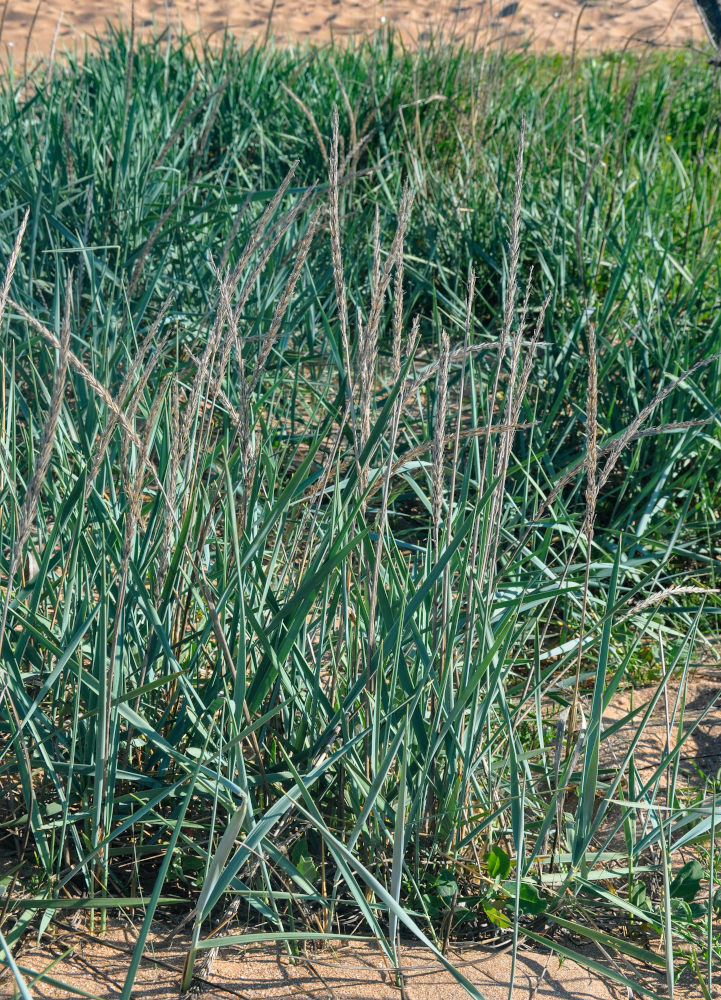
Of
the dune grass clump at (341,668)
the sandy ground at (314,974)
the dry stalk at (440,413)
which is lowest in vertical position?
the sandy ground at (314,974)

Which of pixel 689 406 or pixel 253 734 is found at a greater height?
pixel 689 406

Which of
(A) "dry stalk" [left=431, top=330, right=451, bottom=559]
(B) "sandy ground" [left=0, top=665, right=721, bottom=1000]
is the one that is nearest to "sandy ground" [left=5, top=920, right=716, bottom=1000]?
(B) "sandy ground" [left=0, top=665, right=721, bottom=1000]

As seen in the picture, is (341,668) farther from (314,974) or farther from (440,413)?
(440,413)

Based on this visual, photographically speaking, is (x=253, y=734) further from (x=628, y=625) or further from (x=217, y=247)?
(x=217, y=247)

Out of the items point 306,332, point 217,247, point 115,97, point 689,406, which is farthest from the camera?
point 115,97

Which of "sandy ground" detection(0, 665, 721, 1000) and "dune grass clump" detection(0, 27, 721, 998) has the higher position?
"dune grass clump" detection(0, 27, 721, 998)

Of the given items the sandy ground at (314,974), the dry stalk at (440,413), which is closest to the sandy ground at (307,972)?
the sandy ground at (314,974)

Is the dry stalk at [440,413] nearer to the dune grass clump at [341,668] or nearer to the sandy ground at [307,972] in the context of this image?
the dune grass clump at [341,668]

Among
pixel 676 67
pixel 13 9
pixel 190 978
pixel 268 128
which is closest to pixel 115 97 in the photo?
pixel 268 128

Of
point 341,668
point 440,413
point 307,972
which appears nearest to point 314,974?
point 307,972

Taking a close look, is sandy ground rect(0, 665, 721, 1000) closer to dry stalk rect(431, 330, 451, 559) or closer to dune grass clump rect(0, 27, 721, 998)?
dune grass clump rect(0, 27, 721, 998)

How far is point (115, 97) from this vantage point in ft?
10.2

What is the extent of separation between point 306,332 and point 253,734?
53.4 inches

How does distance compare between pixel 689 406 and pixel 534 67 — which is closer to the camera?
pixel 689 406
